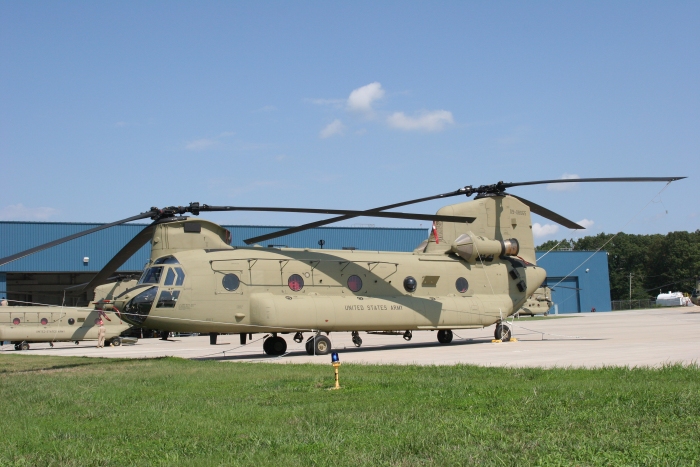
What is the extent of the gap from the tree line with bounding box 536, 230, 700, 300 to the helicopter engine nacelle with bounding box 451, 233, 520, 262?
84.5 metres

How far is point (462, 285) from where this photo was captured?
23.5 meters

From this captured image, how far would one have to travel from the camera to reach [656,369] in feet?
37.5

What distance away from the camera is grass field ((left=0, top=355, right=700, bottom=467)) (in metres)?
6.02

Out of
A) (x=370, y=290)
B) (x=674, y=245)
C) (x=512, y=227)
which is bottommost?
(x=370, y=290)

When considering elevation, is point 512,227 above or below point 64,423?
above

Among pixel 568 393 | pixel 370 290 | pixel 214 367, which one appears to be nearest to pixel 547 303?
pixel 370 290

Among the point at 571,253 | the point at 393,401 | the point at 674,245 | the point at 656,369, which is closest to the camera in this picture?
the point at 393,401

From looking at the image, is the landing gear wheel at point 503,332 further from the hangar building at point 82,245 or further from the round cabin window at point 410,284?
the hangar building at point 82,245

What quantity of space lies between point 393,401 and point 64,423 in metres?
4.00

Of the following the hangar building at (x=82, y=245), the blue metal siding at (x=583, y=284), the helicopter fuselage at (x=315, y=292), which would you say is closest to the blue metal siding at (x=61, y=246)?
the hangar building at (x=82, y=245)

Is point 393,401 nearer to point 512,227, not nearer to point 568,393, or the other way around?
point 568,393

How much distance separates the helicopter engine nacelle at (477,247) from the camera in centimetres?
2362

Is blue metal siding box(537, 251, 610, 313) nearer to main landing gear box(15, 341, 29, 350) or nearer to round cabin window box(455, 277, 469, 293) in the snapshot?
round cabin window box(455, 277, 469, 293)

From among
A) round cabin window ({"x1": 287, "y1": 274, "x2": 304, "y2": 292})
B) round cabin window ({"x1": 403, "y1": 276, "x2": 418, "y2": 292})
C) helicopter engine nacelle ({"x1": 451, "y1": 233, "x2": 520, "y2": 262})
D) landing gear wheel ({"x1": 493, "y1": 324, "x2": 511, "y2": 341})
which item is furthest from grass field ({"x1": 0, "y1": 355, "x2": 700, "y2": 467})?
landing gear wheel ({"x1": 493, "y1": 324, "x2": 511, "y2": 341})
